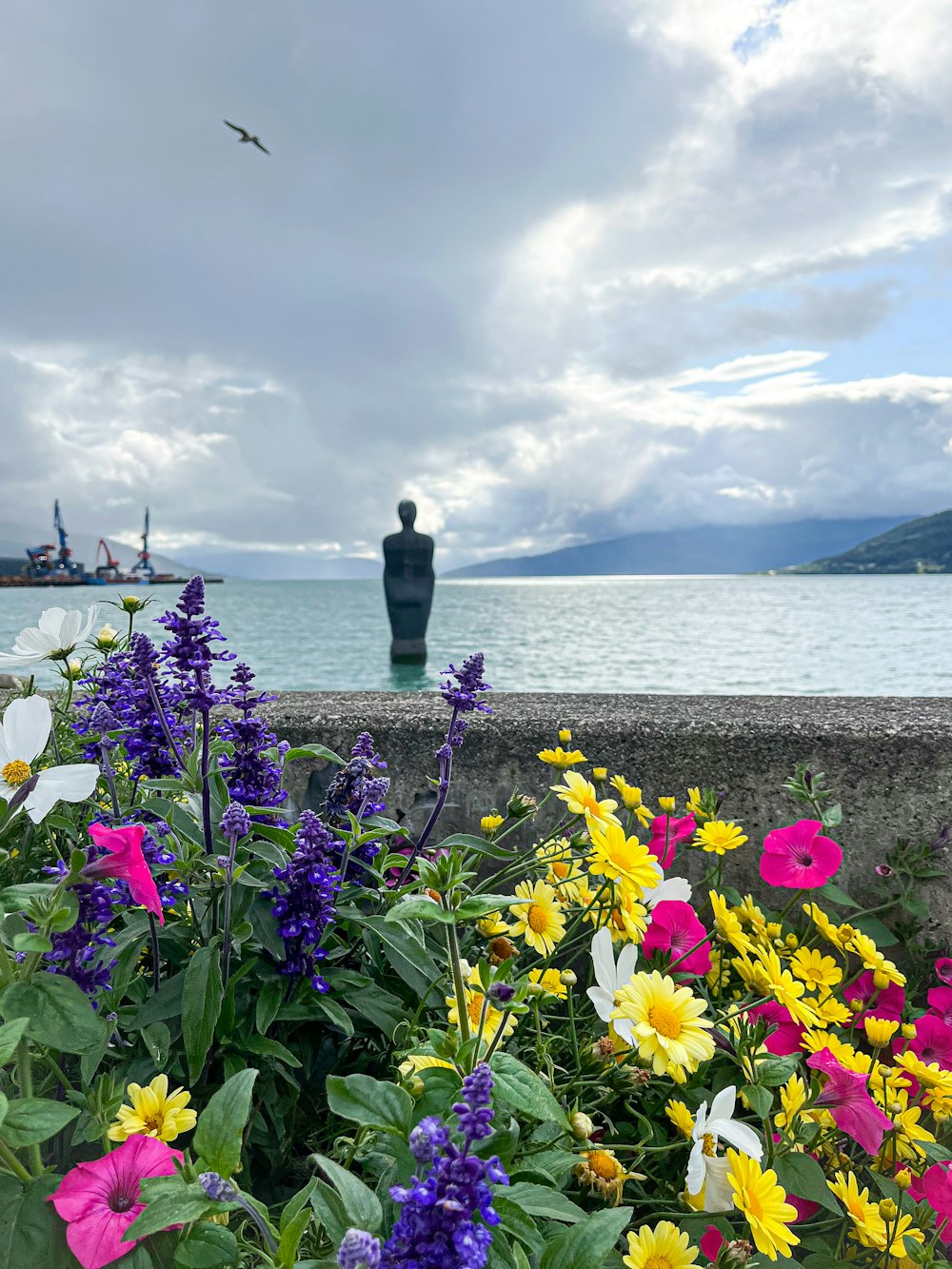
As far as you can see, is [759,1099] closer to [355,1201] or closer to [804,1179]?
[804,1179]

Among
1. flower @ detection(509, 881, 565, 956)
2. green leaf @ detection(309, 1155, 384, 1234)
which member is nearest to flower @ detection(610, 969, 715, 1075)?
flower @ detection(509, 881, 565, 956)

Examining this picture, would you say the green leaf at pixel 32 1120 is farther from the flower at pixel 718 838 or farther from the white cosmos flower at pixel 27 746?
the flower at pixel 718 838

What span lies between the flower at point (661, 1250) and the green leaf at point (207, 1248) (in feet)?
1.57

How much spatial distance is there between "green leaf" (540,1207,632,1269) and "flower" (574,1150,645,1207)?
→ 0.70 feet

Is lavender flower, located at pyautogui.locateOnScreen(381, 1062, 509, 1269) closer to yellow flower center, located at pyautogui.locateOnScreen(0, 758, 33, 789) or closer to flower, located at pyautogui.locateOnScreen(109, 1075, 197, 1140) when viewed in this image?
flower, located at pyautogui.locateOnScreen(109, 1075, 197, 1140)

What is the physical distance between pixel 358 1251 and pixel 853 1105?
102cm

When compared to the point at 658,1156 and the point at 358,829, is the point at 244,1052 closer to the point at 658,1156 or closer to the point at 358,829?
the point at 358,829

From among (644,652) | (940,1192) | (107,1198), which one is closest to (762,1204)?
(940,1192)

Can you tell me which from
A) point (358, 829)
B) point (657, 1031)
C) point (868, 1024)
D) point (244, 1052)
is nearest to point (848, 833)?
point (868, 1024)

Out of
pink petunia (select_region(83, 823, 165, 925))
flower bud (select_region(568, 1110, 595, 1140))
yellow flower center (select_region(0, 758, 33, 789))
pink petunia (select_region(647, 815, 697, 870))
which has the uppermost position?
yellow flower center (select_region(0, 758, 33, 789))

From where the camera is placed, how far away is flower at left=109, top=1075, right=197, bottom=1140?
837mm

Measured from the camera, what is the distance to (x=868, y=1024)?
1364 mm

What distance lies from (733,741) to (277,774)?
1.46 meters

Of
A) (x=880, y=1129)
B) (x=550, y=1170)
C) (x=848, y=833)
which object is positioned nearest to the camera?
(x=550, y=1170)
